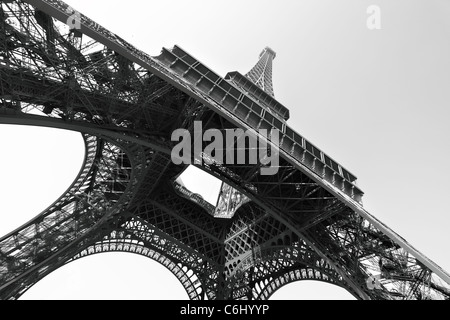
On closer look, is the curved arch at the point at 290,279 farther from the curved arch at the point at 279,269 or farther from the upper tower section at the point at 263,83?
the upper tower section at the point at 263,83

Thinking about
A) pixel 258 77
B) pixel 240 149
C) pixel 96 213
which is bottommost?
pixel 96 213

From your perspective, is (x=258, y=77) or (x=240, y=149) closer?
(x=240, y=149)

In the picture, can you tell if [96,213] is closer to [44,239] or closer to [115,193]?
[115,193]

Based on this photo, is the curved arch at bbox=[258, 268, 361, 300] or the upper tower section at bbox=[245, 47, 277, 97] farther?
the upper tower section at bbox=[245, 47, 277, 97]

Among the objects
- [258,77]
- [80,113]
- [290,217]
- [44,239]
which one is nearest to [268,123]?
[290,217]

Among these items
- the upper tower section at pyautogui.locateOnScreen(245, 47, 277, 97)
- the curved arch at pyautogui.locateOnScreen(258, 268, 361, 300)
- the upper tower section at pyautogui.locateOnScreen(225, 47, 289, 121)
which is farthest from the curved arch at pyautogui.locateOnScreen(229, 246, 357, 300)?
the upper tower section at pyautogui.locateOnScreen(245, 47, 277, 97)

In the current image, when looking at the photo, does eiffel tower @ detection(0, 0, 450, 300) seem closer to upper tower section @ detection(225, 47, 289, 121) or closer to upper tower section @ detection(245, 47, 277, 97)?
upper tower section @ detection(225, 47, 289, 121)
